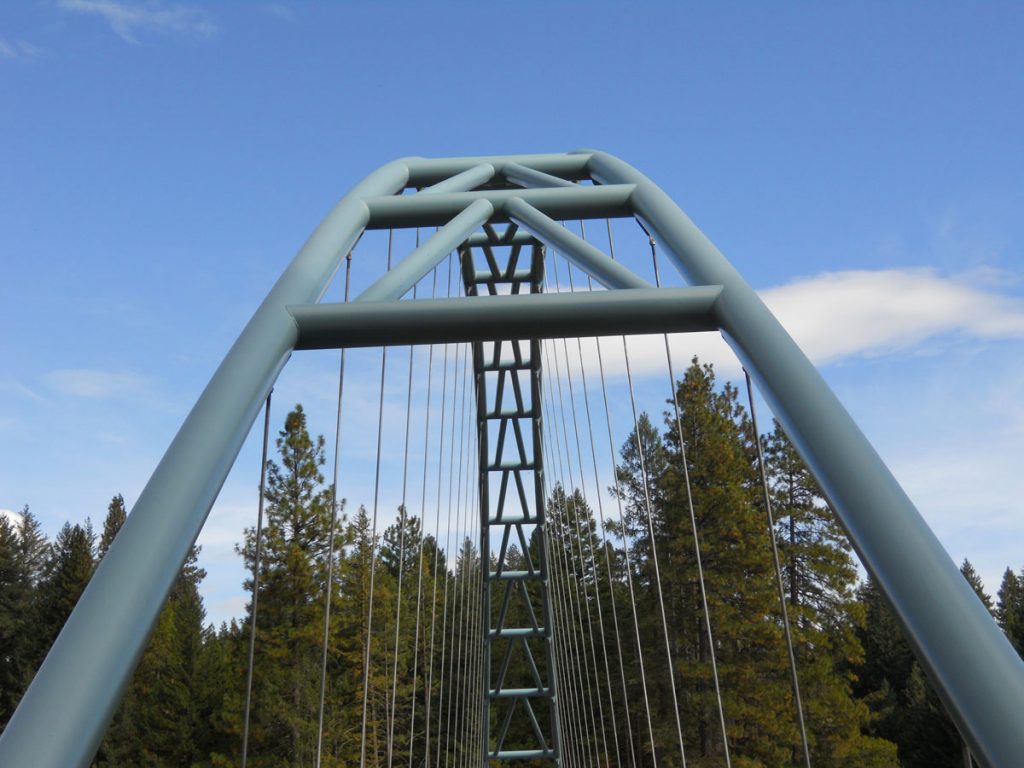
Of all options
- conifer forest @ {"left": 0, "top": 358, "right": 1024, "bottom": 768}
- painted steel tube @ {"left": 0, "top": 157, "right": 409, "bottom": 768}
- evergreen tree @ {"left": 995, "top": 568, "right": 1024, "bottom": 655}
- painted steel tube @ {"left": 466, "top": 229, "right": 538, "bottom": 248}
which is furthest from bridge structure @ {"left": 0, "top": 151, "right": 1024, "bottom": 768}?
evergreen tree @ {"left": 995, "top": 568, "right": 1024, "bottom": 655}

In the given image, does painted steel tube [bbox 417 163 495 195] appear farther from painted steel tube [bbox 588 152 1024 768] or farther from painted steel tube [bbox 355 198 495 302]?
painted steel tube [bbox 588 152 1024 768]

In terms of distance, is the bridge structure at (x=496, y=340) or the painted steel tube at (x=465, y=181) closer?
the bridge structure at (x=496, y=340)

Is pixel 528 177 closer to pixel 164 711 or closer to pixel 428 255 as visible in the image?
pixel 428 255

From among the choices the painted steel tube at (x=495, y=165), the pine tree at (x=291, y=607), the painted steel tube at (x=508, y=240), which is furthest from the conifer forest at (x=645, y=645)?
the painted steel tube at (x=495, y=165)

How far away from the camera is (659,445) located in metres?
35.9

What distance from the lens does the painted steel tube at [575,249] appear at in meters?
6.66

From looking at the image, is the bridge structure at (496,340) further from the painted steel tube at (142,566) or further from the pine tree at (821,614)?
the pine tree at (821,614)

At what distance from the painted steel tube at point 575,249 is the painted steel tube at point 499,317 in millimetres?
286

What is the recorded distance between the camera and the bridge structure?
14.1ft

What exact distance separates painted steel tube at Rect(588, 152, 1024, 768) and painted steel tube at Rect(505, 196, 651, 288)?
575 millimetres

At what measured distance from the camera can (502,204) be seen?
815cm

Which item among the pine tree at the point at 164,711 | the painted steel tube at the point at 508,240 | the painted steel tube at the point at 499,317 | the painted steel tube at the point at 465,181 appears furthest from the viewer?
the pine tree at the point at 164,711

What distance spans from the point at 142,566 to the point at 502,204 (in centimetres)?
452

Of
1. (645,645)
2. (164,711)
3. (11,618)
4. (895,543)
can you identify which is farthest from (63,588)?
(895,543)
